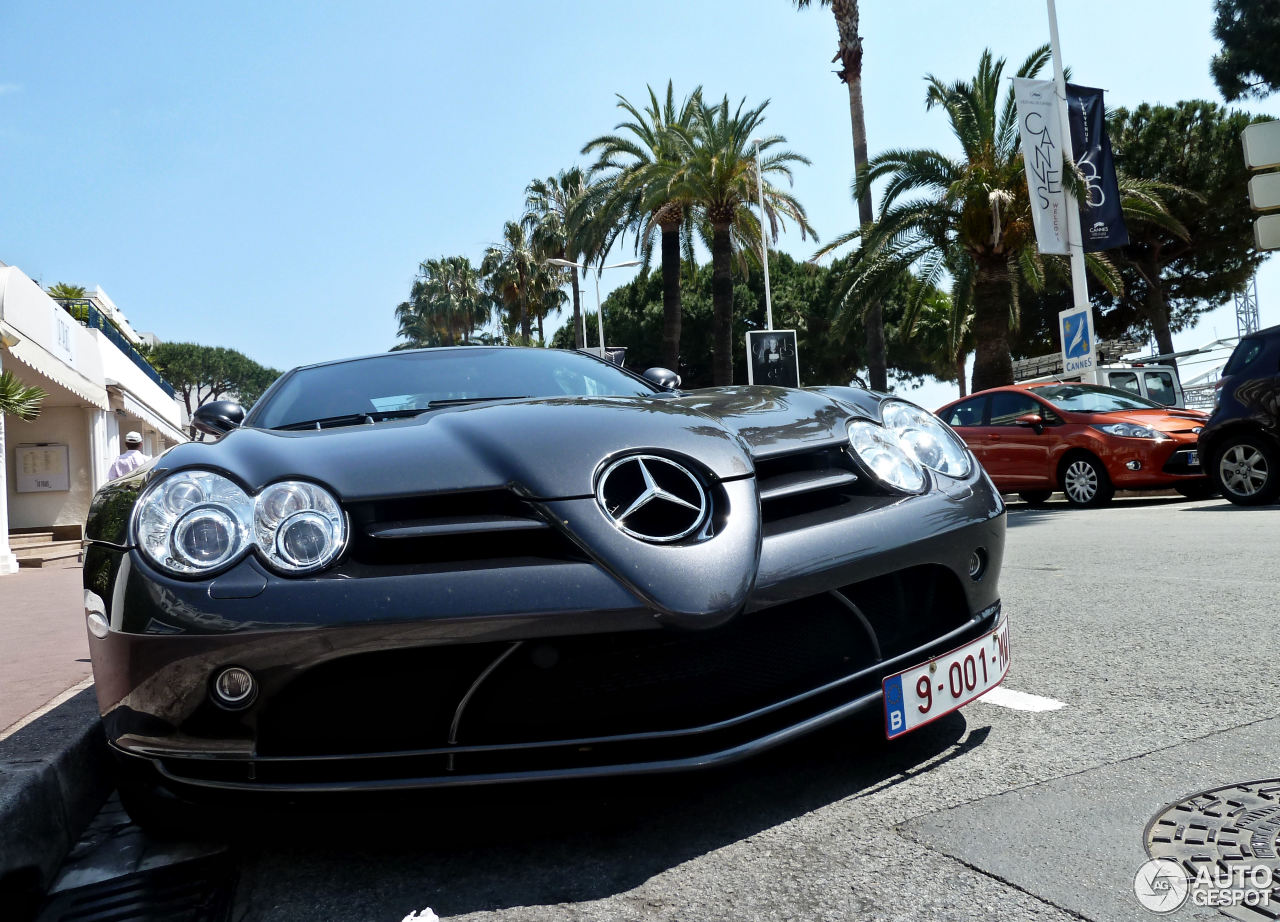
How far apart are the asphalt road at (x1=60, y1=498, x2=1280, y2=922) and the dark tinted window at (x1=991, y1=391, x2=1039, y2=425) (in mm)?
8606

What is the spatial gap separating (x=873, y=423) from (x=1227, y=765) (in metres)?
1.11

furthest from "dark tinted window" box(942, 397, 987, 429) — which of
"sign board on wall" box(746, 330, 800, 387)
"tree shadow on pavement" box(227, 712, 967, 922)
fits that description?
"tree shadow on pavement" box(227, 712, 967, 922)

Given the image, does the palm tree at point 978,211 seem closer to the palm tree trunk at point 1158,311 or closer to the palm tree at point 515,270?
the palm tree trunk at point 1158,311

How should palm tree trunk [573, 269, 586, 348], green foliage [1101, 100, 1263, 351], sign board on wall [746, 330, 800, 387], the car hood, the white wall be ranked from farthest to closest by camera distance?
palm tree trunk [573, 269, 586, 348], green foliage [1101, 100, 1263, 351], sign board on wall [746, 330, 800, 387], the white wall, the car hood

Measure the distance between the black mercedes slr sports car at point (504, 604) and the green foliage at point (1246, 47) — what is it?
984 inches

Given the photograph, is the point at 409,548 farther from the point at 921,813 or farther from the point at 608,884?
the point at 921,813

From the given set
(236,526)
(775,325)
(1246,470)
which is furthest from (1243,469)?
(775,325)

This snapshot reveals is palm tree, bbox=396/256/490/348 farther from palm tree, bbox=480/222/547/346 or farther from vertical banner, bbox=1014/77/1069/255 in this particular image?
vertical banner, bbox=1014/77/1069/255

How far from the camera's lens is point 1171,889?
71.3 inches

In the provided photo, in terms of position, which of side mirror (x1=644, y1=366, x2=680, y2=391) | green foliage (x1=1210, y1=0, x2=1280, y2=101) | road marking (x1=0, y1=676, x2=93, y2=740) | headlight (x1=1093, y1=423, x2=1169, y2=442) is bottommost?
road marking (x1=0, y1=676, x2=93, y2=740)

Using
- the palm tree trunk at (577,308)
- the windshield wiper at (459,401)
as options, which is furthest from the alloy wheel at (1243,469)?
the palm tree trunk at (577,308)

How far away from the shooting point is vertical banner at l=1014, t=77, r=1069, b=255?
15.1 meters

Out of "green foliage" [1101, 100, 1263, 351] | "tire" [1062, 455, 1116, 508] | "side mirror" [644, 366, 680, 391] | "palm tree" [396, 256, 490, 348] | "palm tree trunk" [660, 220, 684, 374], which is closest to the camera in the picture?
"side mirror" [644, 366, 680, 391]

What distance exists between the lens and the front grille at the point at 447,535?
2.12 m
